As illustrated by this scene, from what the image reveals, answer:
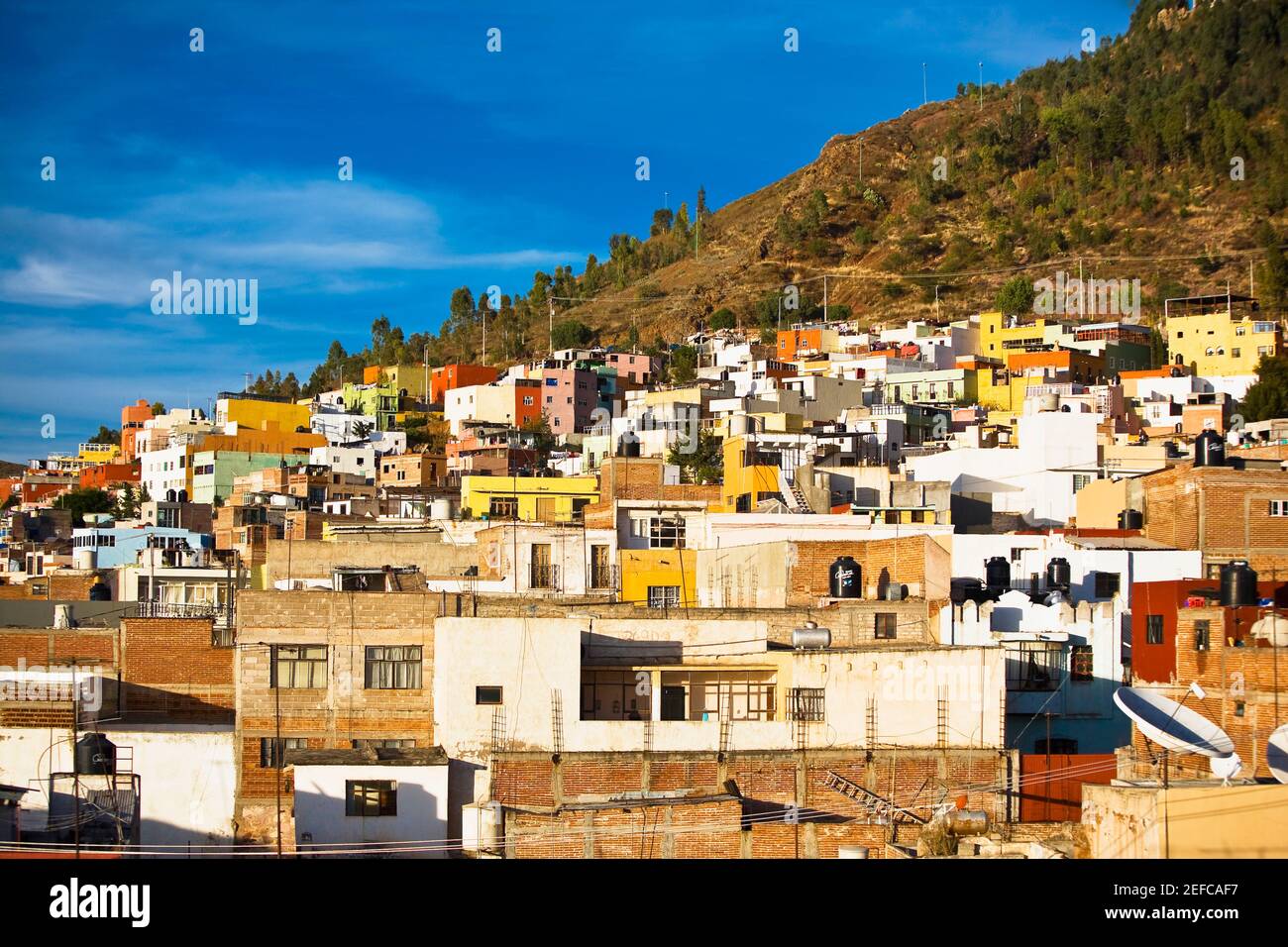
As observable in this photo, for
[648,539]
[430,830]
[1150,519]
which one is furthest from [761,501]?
[430,830]

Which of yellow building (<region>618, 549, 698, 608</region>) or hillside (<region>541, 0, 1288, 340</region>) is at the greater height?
hillside (<region>541, 0, 1288, 340</region>)

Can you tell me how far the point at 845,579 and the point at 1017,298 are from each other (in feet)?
235

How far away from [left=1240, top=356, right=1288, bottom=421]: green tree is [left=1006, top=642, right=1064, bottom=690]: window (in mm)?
37564

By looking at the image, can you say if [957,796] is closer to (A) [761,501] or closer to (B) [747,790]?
(B) [747,790]

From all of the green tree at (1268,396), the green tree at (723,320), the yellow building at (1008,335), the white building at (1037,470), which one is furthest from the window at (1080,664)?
the green tree at (723,320)

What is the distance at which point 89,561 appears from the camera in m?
41.6

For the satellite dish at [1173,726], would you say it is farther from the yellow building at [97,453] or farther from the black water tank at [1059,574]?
the yellow building at [97,453]

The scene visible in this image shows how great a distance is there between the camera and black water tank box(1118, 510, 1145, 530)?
32.9 meters

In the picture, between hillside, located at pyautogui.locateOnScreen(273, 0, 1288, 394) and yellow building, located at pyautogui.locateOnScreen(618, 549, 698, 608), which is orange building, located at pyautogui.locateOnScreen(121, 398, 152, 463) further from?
yellow building, located at pyautogui.locateOnScreen(618, 549, 698, 608)

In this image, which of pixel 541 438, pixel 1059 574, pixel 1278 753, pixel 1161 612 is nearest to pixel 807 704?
pixel 1161 612

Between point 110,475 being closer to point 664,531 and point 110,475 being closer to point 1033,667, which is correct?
point 664,531

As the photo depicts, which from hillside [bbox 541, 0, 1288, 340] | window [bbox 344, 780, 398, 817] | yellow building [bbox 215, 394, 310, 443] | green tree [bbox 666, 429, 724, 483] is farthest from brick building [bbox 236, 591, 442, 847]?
hillside [bbox 541, 0, 1288, 340]
